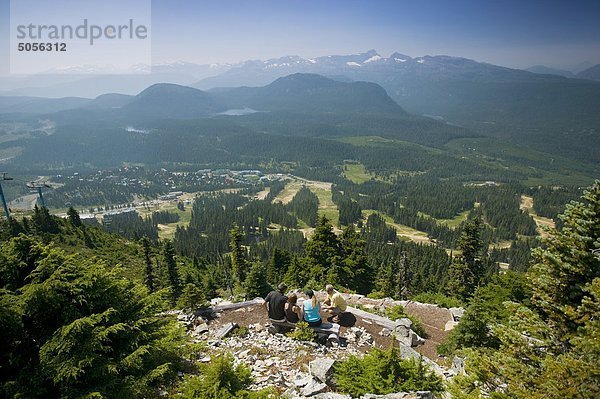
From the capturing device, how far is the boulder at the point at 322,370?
1066 centimetres

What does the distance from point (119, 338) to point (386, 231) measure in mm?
121598

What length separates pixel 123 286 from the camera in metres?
10.2

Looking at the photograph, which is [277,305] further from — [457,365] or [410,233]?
[410,233]

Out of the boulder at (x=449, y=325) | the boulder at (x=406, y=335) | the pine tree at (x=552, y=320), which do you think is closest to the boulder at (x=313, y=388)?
the pine tree at (x=552, y=320)

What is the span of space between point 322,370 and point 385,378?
217cm

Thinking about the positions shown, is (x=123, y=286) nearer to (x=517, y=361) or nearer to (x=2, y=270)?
(x=2, y=270)

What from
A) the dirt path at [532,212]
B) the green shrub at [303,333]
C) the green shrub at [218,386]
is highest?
the green shrub at [218,386]

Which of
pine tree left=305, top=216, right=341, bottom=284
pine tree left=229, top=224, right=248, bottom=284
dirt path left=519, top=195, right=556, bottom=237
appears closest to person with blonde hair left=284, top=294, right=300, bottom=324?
pine tree left=305, top=216, right=341, bottom=284

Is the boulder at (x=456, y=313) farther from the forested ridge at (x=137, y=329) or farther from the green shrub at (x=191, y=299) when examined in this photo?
the green shrub at (x=191, y=299)

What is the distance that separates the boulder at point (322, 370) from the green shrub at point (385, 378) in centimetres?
49

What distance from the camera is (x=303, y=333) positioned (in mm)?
14281

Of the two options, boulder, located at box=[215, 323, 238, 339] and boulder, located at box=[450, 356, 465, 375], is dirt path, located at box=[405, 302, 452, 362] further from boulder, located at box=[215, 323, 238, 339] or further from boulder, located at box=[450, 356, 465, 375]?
boulder, located at box=[215, 323, 238, 339]

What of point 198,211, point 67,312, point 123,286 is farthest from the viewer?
point 198,211

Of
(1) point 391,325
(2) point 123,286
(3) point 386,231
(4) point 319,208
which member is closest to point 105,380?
(2) point 123,286
